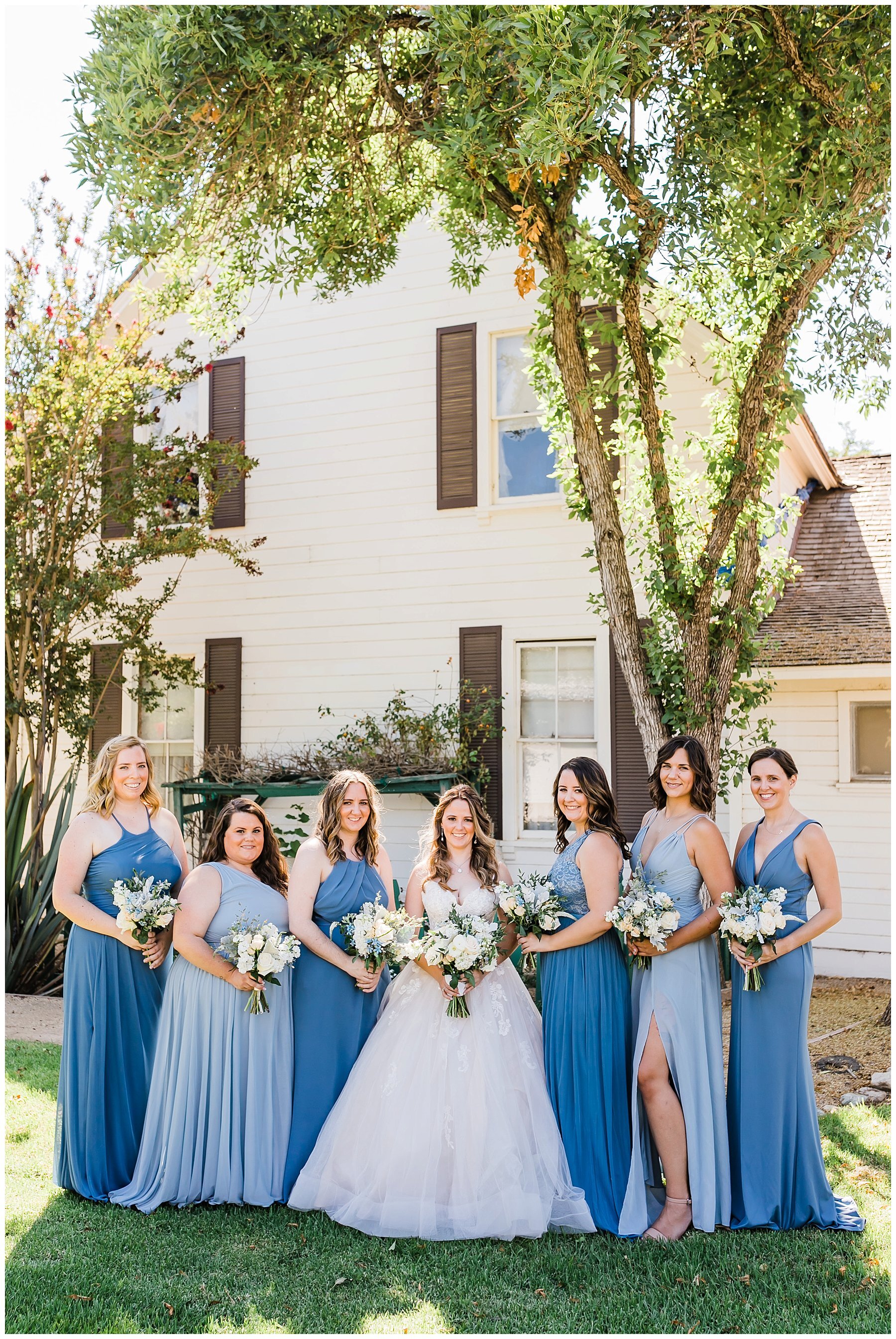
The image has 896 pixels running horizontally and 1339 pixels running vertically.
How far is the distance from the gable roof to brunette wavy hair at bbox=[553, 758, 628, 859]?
491 cm

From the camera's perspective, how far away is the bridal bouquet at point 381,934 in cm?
477

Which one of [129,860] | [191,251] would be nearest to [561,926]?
[129,860]

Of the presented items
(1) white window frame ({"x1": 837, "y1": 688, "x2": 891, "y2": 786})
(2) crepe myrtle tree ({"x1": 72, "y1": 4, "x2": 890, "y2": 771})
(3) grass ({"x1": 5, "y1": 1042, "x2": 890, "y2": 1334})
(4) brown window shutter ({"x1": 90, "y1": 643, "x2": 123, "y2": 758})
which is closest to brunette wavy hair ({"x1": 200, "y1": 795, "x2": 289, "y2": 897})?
(3) grass ({"x1": 5, "y1": 1042, "x2": 890, "y2": 1334})

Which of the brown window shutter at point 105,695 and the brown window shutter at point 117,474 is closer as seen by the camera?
the brown window shutter at point 117,474

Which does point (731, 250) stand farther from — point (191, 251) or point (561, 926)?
point (561, 926)

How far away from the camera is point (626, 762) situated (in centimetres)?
1023

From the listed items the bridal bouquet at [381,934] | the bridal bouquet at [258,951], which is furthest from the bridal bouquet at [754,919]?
the bridal bouquet at [258,951]

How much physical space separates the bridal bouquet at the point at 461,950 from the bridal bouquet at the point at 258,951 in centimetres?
61

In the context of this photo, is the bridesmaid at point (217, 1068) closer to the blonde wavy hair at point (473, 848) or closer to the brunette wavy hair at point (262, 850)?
the brunette wavy hair at point (262, 850)

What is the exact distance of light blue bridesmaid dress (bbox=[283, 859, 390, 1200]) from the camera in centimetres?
491

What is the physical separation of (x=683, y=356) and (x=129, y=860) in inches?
305

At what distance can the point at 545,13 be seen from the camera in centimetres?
511

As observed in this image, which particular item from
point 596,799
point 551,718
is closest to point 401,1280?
point 596,799

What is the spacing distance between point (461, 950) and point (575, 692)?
252 inches
